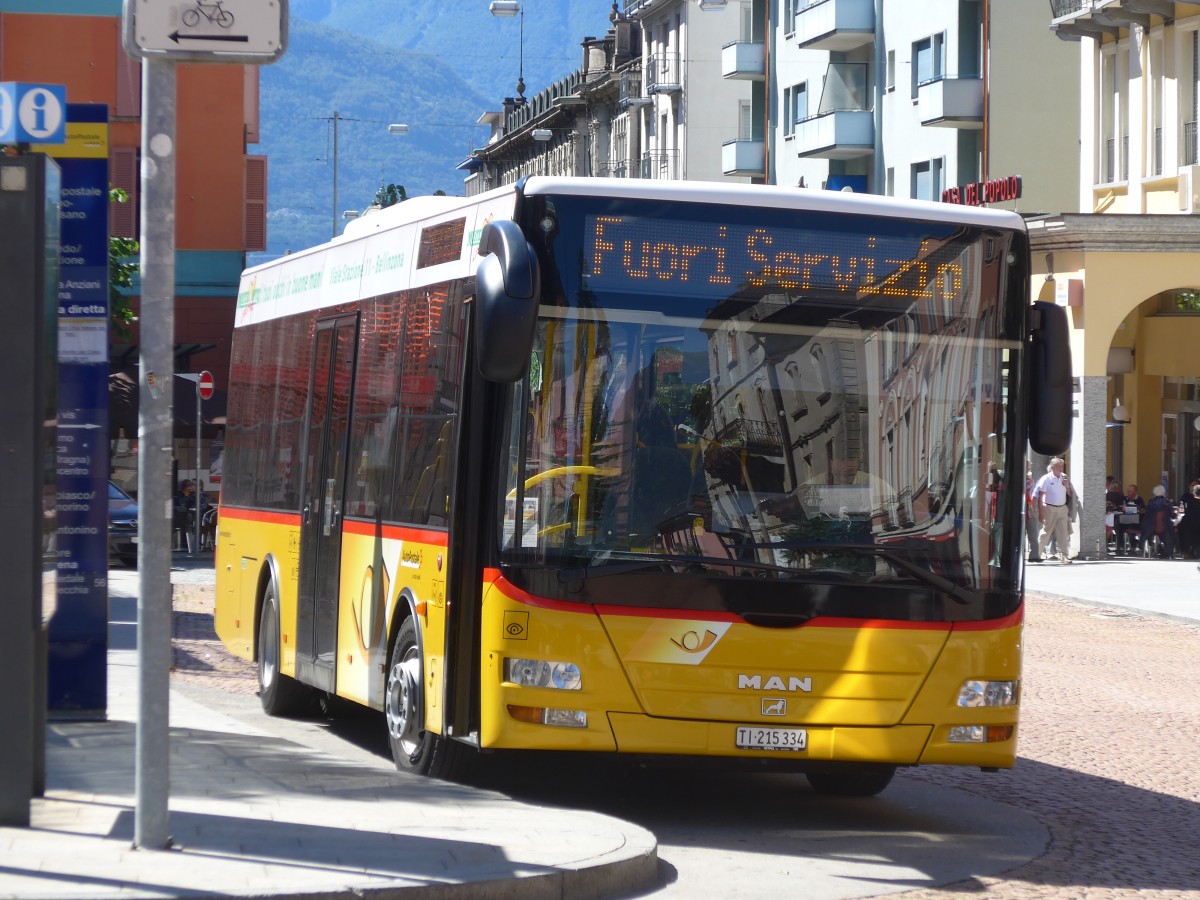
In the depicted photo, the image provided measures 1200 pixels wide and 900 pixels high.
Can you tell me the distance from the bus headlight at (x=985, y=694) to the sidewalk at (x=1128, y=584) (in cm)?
1559

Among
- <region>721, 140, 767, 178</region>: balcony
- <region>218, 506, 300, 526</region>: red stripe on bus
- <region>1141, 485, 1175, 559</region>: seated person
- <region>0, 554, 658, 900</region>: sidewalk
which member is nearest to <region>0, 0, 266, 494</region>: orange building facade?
<region>721, 140, 767, 178</region>: balcony

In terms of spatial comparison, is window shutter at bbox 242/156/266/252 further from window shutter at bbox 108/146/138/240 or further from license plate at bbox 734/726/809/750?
license plate at bbox 734/726/809/750

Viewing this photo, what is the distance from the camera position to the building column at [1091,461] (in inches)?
1416

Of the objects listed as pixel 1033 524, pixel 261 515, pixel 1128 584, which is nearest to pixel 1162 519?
pixel 1033 524

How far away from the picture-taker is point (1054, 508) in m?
34.3

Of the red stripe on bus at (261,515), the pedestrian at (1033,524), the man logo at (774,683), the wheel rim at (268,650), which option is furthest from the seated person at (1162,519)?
the man logo at (774,683)

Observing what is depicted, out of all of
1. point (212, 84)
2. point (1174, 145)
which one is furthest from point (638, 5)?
point (1174, 145)

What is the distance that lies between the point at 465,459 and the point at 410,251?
1.97 metres

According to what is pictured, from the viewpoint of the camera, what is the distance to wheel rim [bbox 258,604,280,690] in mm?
13688

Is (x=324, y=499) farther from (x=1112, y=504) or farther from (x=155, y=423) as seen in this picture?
(x=1112, y=504)

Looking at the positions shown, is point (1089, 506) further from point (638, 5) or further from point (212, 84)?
point (638, 5)

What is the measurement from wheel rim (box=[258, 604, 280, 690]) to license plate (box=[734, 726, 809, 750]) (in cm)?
518

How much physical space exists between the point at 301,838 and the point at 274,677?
611 centimetres

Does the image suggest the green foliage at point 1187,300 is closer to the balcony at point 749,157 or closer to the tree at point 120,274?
the tree at point 120,274
